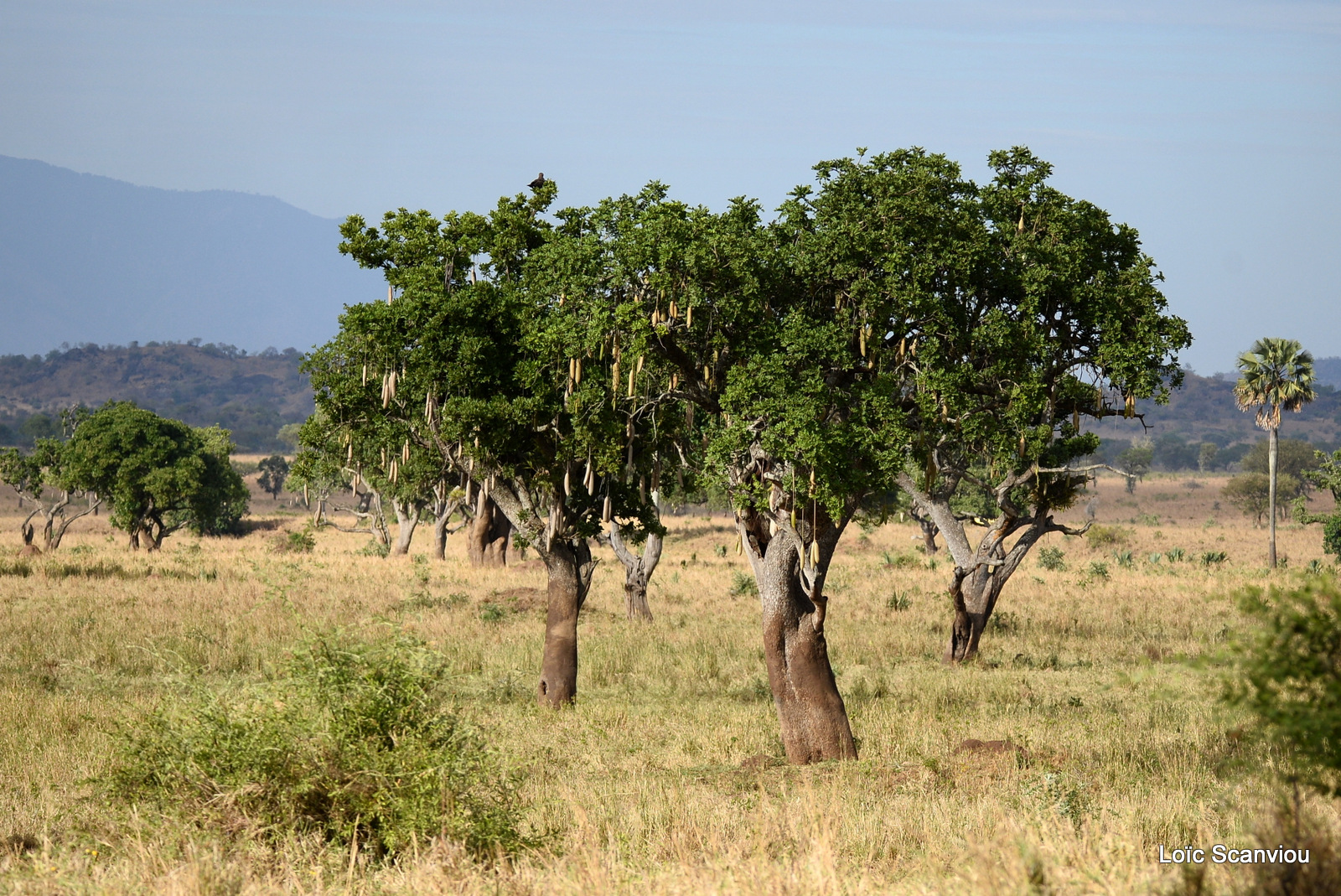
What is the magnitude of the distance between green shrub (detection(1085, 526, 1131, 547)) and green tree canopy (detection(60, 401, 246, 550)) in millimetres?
47103

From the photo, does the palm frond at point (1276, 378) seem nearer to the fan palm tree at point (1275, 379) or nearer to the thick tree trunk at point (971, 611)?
the fan palm tree at point (1275, 379)

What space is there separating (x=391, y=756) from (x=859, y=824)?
12.5ft

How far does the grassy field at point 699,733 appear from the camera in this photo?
7.18 metres

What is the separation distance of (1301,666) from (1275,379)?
51754 mm

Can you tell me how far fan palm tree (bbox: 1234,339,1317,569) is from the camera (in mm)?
49750

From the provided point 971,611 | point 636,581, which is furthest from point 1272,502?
point 636,581

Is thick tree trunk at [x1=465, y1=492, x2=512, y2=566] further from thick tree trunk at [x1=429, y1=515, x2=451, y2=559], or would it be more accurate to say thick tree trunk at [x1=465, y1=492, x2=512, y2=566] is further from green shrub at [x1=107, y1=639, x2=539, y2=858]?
green shrub at [x1=107, y1=639, x2=539, y2=858]

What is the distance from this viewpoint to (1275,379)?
165 ft

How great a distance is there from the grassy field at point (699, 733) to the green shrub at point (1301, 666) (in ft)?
0.88

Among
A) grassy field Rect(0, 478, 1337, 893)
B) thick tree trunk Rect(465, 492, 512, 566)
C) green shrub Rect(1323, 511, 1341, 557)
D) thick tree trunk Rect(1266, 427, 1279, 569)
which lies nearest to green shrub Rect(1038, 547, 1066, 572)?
grassy field Rect(0, 478, 1337, 893)

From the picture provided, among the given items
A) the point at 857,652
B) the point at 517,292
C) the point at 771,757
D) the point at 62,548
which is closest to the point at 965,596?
the point at 857,652

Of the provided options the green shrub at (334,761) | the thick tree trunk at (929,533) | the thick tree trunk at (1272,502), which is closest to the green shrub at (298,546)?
the thick tree trunk at (929,533)

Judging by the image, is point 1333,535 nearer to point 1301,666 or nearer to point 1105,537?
point 1105,537

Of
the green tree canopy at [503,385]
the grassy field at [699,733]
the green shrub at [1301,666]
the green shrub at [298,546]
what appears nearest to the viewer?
the green shrub at [1301,666]
